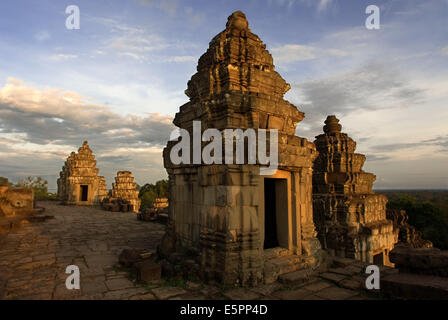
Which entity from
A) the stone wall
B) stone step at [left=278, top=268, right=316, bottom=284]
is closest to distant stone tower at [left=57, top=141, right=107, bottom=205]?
the stone wall

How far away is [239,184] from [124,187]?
18.5m

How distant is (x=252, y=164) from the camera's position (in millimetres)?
4879

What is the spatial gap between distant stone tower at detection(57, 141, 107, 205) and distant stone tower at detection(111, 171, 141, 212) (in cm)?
156

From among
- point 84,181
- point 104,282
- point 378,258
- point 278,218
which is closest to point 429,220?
point 378,258

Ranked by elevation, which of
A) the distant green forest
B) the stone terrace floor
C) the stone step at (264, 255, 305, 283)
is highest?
the stone step at (264, 255, 305, 283)

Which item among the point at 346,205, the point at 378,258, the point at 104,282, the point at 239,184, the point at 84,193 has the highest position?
the point at 239,184

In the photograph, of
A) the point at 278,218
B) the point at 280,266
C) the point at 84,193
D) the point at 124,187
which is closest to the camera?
the point at 280,266

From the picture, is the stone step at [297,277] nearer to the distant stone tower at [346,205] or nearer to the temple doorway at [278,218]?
the temple doorway at [278,218]

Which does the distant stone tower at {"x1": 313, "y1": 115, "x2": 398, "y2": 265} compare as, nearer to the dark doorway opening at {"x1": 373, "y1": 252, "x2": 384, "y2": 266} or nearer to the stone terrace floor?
the dark doorway opening at {"x1": 373, "y1": 252, "x2": 384, "y2": 266}

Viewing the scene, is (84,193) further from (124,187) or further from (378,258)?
(378,258)

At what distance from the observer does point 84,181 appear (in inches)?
851

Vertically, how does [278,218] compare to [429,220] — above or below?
above

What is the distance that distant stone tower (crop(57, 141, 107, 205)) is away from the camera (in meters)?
21.5

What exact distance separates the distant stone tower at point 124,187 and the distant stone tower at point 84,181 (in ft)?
5.12
